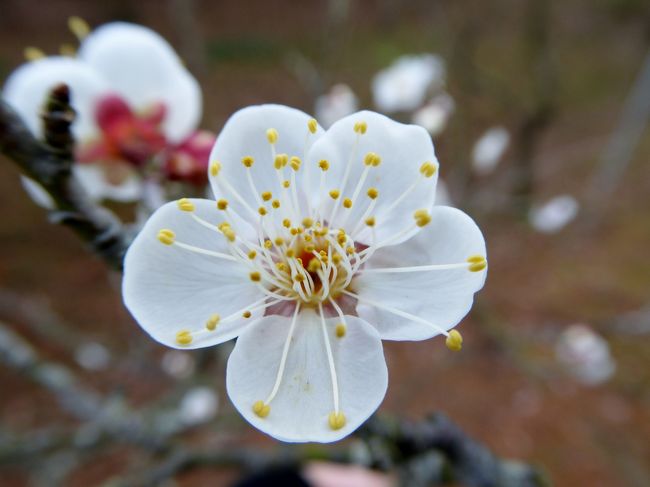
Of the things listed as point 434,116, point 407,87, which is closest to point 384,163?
point 434,116

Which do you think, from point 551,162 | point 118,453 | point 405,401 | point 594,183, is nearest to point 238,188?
point 405,401

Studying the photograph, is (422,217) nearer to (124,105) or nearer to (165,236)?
(165,236)

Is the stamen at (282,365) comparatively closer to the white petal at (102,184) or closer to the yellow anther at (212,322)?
the yellow anther at (212,322)

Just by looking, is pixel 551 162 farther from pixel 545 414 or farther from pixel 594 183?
pixel 545 414

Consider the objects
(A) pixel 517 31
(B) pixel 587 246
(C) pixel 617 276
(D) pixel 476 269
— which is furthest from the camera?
(A) pixel 517 31

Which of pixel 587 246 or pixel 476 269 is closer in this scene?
pixel 476 269

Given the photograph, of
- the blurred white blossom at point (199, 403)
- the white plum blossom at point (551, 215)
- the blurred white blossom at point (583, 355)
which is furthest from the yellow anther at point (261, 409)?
the white plum blossom at point (551, 215)
